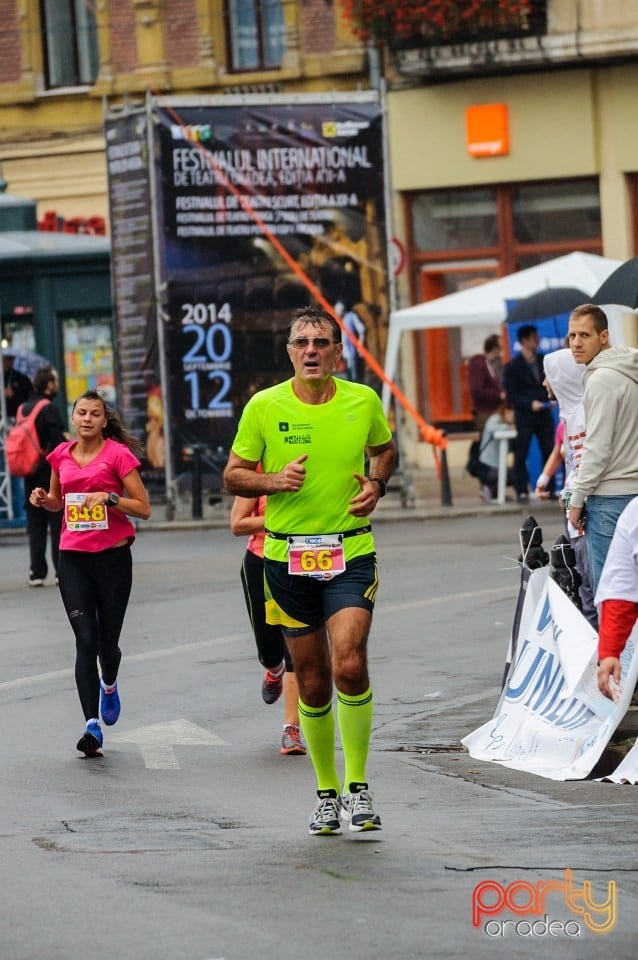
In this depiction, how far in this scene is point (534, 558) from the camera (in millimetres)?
10383

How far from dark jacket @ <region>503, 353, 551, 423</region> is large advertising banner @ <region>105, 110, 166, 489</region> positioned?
4.32 metres

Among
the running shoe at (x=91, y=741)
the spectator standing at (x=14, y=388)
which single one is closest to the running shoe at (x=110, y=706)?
the running shoe at (x=91, y=741)

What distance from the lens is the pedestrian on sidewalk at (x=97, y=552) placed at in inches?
418

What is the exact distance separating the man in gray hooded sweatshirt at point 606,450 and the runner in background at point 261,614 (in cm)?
149

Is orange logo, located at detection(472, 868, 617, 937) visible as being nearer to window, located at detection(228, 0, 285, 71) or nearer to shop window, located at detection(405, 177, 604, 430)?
shop window, located at detection(405, 177, 604, 430)

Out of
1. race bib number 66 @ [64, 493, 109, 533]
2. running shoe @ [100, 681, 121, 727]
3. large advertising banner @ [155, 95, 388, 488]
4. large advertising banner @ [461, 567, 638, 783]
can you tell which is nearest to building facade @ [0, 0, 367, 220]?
large advertising banner @ [155, 95, 388, 488]

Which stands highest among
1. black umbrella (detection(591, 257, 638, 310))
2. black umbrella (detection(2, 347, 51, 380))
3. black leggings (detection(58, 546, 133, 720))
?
black umbrella (detection(591, 257, 638, 310))

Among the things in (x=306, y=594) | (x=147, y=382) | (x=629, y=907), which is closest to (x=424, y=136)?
(x=147, y=382)

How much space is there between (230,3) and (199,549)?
13.9m

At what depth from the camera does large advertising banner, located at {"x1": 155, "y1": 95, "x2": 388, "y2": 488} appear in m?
25.7

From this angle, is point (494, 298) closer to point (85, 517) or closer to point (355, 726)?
point (85, 517)

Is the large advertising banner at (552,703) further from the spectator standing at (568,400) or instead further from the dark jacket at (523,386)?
the dark jacket at (523,386)

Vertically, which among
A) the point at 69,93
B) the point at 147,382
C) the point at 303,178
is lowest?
the point at 147,382

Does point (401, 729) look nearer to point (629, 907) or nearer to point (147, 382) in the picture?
point (629, 907)
